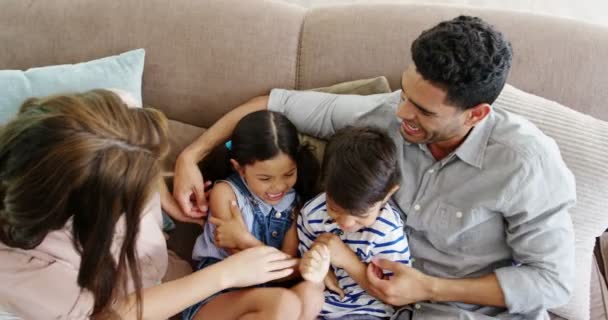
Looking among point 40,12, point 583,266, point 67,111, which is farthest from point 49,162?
point 583,266

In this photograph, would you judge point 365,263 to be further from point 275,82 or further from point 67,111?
point 67,111

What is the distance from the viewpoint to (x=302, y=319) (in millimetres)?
1343

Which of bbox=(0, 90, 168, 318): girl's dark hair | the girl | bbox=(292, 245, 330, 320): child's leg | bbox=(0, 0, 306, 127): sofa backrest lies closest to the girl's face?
the girl

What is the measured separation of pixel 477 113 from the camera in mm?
1221

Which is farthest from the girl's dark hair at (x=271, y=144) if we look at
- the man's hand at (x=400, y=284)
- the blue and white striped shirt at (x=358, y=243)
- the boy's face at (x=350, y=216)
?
the man's hand at (x=400, y=284)

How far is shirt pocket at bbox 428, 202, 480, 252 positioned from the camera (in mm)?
1312

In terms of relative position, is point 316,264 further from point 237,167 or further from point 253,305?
point 237,167

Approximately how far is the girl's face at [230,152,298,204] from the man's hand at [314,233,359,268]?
0.19 meters

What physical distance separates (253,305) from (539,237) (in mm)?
726

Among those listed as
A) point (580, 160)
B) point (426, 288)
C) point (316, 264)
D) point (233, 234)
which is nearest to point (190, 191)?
point (233, 234)

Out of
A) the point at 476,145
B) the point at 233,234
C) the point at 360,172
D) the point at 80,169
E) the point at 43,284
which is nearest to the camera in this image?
the point at 80,169

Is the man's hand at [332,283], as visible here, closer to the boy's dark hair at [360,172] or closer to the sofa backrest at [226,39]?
the boy's dark hair at [360,172]

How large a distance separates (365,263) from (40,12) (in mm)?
1301

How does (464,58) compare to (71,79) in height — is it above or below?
above
